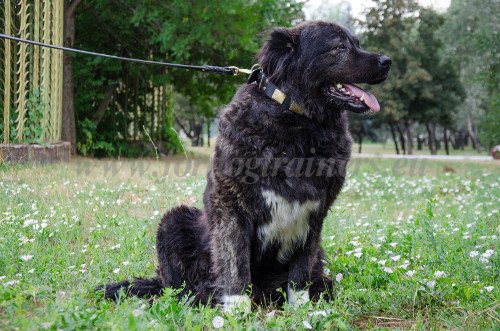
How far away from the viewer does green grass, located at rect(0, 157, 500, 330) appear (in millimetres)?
2758

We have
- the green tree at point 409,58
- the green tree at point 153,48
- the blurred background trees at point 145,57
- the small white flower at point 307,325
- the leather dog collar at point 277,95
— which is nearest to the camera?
the small white flower at point 307,325

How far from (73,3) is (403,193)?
8.77 metres

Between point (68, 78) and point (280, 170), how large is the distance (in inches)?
429

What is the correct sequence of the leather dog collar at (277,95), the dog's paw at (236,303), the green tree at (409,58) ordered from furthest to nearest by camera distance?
the green tree at (409,58)
the leather dog collar at (277,95)
the dog's paw at (236,303)

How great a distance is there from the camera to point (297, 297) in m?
3.30

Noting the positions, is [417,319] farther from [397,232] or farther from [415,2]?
[415,2]

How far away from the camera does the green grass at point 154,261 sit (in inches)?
109

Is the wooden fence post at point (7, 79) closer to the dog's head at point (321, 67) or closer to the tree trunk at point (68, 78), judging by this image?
the tree trunk at point (68, 78)

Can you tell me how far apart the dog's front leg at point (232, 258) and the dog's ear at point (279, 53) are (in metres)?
0.96

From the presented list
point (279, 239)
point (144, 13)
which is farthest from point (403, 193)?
point (144, 13)

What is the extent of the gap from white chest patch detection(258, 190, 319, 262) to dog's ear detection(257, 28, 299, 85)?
77 cm

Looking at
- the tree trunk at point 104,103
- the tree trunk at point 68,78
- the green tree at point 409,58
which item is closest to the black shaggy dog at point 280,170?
the tree trunk at point 68,78

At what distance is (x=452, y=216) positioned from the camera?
6.15 m

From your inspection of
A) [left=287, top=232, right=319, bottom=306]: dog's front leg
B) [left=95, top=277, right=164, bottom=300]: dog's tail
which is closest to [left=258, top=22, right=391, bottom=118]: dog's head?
[left=287, top=232, right=319, bottom=306]: dog's front leg
